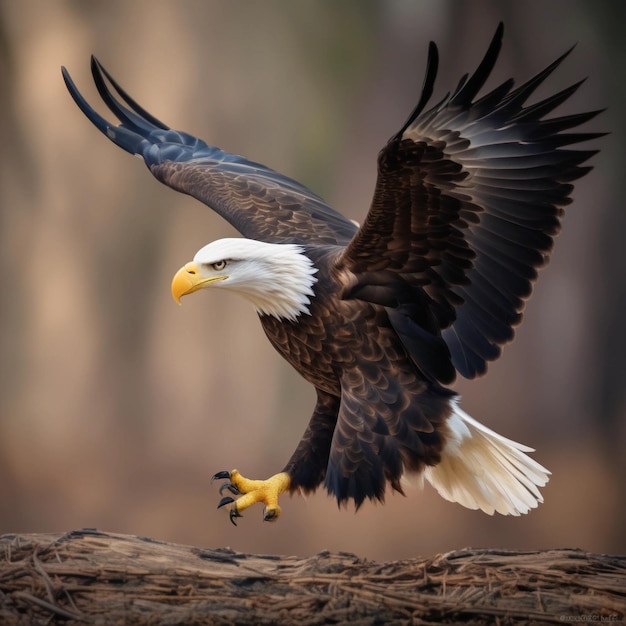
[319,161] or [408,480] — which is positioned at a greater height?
[319,161]

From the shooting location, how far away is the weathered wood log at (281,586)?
2.41 metres

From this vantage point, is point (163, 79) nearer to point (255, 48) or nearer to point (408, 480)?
point (255, 48)

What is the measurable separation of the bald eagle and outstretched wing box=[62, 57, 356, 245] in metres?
0.18

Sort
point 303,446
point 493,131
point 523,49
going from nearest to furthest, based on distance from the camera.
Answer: point 493,131, point 303,446, point 523,49

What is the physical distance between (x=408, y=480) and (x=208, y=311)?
3.33 m

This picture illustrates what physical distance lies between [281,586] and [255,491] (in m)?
0.46

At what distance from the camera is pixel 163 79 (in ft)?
19.2

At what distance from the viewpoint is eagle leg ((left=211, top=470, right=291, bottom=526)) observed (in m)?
2.93

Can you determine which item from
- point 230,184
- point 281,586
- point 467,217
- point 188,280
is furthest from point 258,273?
point 281,586

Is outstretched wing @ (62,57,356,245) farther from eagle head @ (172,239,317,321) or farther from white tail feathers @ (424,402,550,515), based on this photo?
white tail feathers @ (424,402,550,515)

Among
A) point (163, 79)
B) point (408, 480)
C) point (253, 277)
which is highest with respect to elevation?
point (163, 79)

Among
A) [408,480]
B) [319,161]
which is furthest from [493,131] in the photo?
[319,161]

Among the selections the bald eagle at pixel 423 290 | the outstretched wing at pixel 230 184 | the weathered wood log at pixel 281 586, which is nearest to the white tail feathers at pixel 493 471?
the bald eagle at pixel 423 290

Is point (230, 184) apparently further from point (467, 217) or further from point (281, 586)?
point (281, 586)
